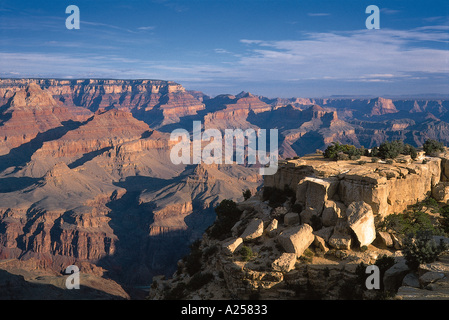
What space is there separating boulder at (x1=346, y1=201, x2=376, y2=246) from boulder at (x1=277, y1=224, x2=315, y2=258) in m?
3.10

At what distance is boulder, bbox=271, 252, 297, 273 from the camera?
23850mm

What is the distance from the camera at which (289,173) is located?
36.0 meters

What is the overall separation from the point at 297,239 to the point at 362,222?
16.6ft

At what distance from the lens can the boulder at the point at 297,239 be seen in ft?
82.1

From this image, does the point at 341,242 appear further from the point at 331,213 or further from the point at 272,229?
the point at 272,229

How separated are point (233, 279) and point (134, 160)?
171 meters

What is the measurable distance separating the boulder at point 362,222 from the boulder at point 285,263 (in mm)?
5067

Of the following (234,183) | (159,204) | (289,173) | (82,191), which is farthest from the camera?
(234,183)

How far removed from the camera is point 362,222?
83.8 feet

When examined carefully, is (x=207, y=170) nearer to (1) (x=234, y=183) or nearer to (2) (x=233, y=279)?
(1) (x=234, y=183)
